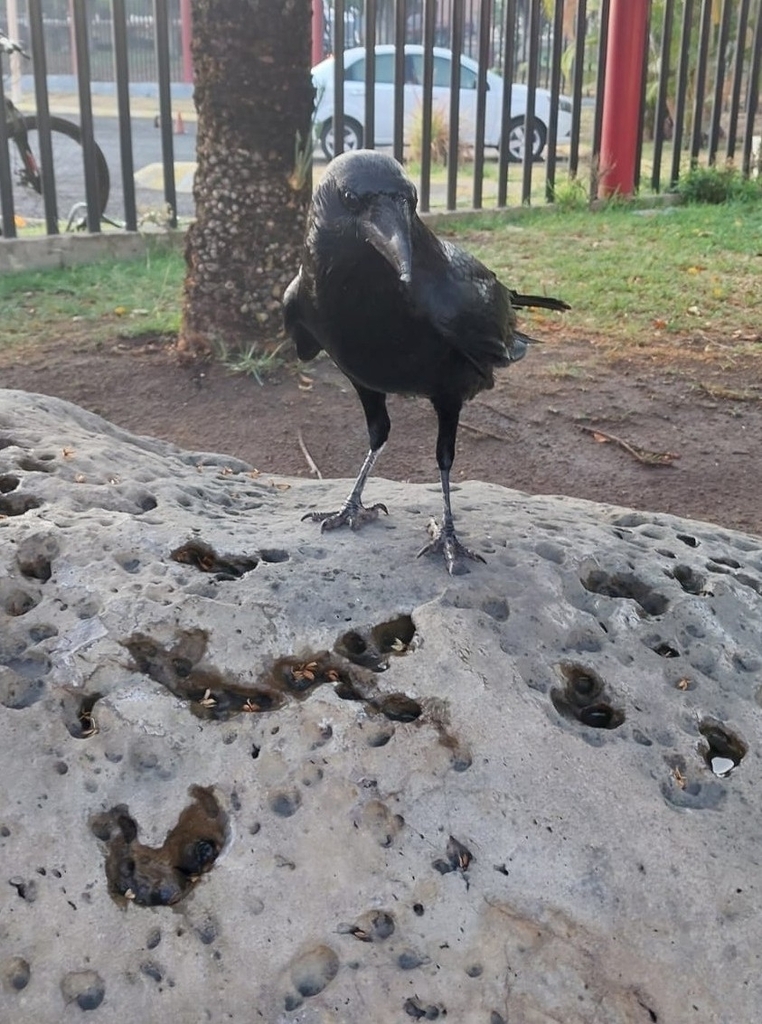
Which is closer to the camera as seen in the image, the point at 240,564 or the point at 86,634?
the point at 86,634

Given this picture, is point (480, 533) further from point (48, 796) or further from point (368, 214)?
point (48, 796)

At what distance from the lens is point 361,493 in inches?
115

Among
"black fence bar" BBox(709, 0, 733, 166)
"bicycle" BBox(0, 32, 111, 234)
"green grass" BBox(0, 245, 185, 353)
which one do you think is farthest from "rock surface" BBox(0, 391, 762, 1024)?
"black fence bar" BBox(709, 0, 733, 166)

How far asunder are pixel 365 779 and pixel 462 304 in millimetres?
1161

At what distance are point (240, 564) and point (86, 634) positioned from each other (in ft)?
1.37

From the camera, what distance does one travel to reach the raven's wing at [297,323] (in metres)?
2.74

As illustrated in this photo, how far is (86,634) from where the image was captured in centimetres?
209

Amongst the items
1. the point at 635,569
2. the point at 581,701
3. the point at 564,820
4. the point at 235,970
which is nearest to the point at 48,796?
the point at 235,970

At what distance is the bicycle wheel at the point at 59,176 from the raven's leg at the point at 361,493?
5.85 meters

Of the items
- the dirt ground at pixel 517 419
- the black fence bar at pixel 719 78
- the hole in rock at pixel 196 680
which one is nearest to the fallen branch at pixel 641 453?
the dirt ground at pixel 517 419

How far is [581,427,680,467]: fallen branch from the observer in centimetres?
478

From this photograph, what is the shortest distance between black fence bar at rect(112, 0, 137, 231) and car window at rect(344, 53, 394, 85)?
8.96 metres

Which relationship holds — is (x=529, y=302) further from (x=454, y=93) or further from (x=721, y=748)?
(x=454, y=93)

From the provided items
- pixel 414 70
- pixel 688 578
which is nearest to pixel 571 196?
pixel 688 578
